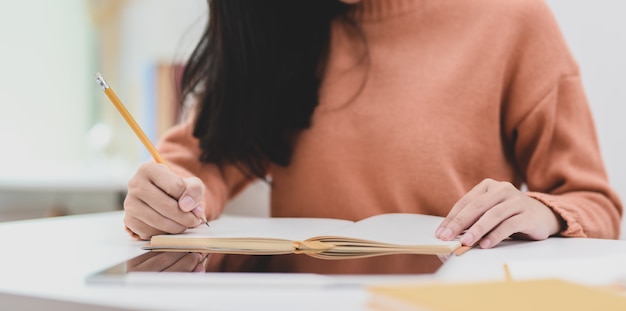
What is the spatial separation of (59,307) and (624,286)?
0.38 metres

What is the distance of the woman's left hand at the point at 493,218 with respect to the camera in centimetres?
57

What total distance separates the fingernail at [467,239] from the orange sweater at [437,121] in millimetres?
299

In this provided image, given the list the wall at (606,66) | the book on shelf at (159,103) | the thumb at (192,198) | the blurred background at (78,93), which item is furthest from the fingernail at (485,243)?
the book on shelf at (159,103)

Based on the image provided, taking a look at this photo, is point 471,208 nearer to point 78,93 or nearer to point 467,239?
point 467,239

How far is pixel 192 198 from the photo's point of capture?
26.4 inches

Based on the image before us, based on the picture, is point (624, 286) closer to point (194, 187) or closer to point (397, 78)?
point (194, 187)

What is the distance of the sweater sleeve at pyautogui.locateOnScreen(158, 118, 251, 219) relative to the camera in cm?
95

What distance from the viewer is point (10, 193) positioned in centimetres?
171

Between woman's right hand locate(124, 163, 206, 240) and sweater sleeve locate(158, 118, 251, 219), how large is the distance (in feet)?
0.74

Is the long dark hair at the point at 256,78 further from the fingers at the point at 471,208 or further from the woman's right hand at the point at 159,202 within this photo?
the fingers at the point at 471,208

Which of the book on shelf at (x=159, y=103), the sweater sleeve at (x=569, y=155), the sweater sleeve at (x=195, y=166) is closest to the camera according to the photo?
the sweater sleeve at (x=569, y=155)

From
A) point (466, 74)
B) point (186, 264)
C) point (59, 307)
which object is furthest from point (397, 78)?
point (59, 307)

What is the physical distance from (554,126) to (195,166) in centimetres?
56

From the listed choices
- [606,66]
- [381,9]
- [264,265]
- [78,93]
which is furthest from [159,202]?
[78,93]
